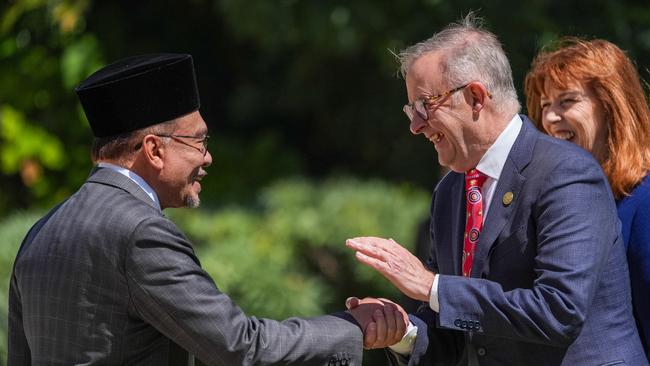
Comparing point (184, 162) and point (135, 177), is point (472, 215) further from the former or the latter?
point (135, 177)

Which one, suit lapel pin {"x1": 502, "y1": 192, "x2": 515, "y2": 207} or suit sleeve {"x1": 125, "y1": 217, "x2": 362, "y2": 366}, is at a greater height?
suit lapel pin {"x1": 502, "y1": 192, "x2": 515, "y2": 207}

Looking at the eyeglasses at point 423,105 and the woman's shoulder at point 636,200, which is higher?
the eyeglasses at point 423,105

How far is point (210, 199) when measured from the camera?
30.9ft

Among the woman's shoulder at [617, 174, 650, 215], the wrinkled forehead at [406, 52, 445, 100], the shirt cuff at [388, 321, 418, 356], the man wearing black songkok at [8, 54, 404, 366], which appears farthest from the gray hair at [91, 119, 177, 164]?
the woman's shoulder at [617, 174, 650, 215]

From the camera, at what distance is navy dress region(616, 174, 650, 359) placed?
318 centimetres

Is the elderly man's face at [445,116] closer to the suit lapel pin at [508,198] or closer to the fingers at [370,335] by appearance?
the suit lapel pin at [508,198]

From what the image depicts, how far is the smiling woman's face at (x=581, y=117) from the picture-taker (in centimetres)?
345

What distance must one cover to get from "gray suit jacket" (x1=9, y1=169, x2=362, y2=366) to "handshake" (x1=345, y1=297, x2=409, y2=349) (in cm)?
31

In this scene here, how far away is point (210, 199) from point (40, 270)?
6.51m

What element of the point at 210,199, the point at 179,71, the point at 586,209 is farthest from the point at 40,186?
the point at 586,209

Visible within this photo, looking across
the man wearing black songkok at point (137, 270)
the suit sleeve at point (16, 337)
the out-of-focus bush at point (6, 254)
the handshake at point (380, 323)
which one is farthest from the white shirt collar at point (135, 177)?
the out-of-focus bush at point (6, 254)

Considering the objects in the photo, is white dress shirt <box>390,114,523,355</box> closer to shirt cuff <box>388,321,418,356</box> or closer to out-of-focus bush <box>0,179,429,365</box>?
shirt cuff <box>388,321,418,356</box>

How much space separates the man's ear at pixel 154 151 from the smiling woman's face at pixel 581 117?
1.30 m

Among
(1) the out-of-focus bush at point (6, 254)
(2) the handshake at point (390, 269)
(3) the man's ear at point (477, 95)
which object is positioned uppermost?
(3) the man's ear at point (477, 95)
